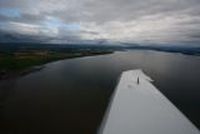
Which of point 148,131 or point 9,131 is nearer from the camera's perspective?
A: point 148,131

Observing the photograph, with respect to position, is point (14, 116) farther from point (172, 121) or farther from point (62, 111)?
point (172, 121)

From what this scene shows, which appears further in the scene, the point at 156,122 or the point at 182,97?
the point at 182,97

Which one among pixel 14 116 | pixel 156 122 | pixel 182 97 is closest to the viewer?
pixel 156 122

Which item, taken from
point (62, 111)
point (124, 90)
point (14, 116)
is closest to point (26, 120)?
point (14, 116)

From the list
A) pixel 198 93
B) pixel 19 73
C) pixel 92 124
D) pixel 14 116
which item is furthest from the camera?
pixel 19 73

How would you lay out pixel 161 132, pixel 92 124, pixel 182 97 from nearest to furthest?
pixel 161 132
pixel 92 124
pixel 182 97

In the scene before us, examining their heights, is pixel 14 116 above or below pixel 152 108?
below

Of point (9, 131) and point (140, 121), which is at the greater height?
point (140, 121)

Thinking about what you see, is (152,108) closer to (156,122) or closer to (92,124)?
(156,122)

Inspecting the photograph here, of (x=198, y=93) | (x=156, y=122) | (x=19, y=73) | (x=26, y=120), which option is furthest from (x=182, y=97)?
(x=19, y=73)
